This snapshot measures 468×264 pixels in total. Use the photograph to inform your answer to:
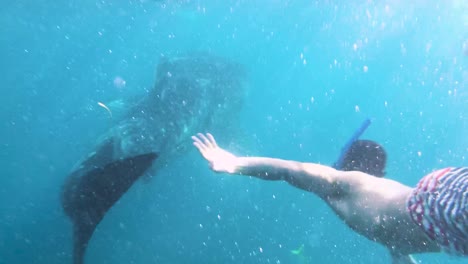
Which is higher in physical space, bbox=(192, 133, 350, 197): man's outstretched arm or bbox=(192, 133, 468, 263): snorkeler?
bbox=(192, 133, 350, 197): man's outstretched arm

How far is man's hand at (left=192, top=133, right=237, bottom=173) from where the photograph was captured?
3.30m

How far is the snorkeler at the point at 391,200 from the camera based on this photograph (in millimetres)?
2174

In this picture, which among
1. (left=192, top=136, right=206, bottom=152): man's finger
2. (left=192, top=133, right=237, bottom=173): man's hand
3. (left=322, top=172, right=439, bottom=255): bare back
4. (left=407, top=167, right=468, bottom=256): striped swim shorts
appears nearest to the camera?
(left=407, top=167, right=468, bottom=256): striped swim shorts

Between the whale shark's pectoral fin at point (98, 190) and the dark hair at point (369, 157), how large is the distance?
2616 mm

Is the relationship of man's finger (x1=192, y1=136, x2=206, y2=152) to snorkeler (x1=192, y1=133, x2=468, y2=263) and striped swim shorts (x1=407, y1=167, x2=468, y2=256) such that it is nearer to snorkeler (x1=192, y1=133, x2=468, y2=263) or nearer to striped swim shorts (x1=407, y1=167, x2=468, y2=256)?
snorkeler (x1=192, y1=133, x2=468, y2=263)

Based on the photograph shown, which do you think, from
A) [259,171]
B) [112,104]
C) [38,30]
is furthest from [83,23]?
[259,171]

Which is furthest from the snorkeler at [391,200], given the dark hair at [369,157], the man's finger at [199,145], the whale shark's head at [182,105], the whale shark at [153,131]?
the whale shark's head at [182,105]

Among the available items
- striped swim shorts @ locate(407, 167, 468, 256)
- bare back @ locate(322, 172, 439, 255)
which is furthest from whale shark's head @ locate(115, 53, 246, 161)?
striped swim shorts @ locate(407, 167, 468, 256)

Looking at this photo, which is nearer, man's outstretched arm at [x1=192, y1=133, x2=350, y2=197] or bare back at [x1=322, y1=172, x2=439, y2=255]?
bare back at [x1=322, y1=172, x2=439, y2=255]

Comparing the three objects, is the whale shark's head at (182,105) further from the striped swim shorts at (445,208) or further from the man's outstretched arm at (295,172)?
the striped swim shorts at (445,208)

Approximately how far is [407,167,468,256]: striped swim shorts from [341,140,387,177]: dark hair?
1.63 metres

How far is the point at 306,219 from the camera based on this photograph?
51.5ft

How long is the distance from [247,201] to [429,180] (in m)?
12.8

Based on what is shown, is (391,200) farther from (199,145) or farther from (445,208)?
(199,145)
